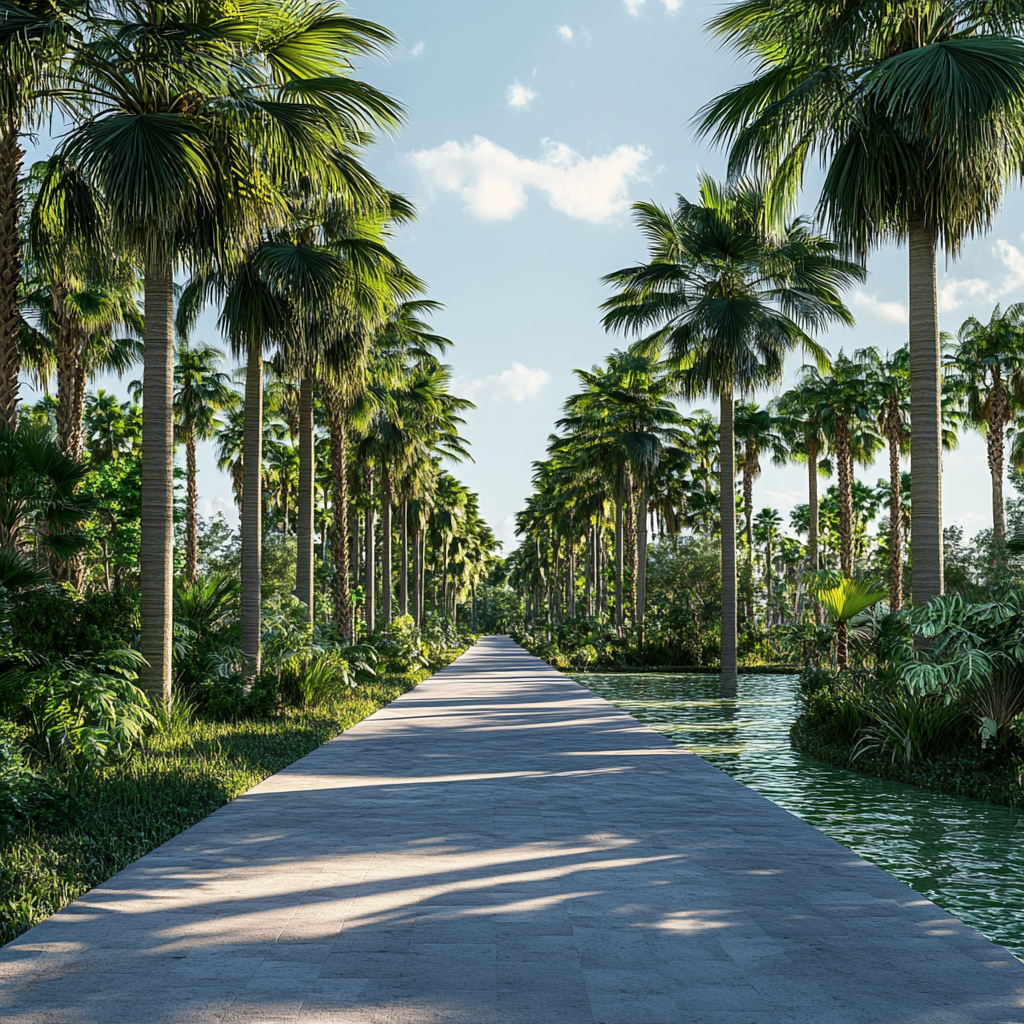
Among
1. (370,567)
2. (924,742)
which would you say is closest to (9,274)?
(924,742)

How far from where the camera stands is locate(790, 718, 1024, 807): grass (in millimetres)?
9526

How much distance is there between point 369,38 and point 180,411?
30.2 meters

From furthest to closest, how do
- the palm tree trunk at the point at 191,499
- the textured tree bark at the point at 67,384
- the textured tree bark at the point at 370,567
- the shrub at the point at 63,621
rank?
1. the palm tree trunk at the point at 191,499
2. the textured tree bark at the point at 370,567
3. the textured tree bark at the point at 67,384
4. the shrub at the point at 63,621

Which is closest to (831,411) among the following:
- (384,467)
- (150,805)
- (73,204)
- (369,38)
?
(384,467)

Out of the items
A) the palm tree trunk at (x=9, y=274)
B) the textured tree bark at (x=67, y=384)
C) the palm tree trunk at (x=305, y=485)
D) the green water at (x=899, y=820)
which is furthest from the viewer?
the textured tree bark at (x=67, y=384)

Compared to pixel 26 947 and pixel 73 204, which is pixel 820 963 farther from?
pixel 73 204

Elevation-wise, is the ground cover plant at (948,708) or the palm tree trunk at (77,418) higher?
the palm tree trunk at (77,418)

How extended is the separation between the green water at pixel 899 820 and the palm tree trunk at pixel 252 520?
7.21 metres

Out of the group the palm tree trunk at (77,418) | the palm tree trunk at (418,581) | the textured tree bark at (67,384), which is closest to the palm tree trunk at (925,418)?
the textured tree bark at (67,384)

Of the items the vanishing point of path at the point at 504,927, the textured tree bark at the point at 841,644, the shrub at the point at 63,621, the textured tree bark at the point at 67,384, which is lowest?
the vanishing point of path at the point at 504,927

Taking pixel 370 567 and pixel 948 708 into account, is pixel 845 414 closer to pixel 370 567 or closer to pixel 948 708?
pixel 370 567

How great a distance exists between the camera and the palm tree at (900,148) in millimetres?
11875

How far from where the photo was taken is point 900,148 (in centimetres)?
1230

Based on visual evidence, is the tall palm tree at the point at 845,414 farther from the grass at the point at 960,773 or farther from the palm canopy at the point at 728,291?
the grass at the point at 960,773
